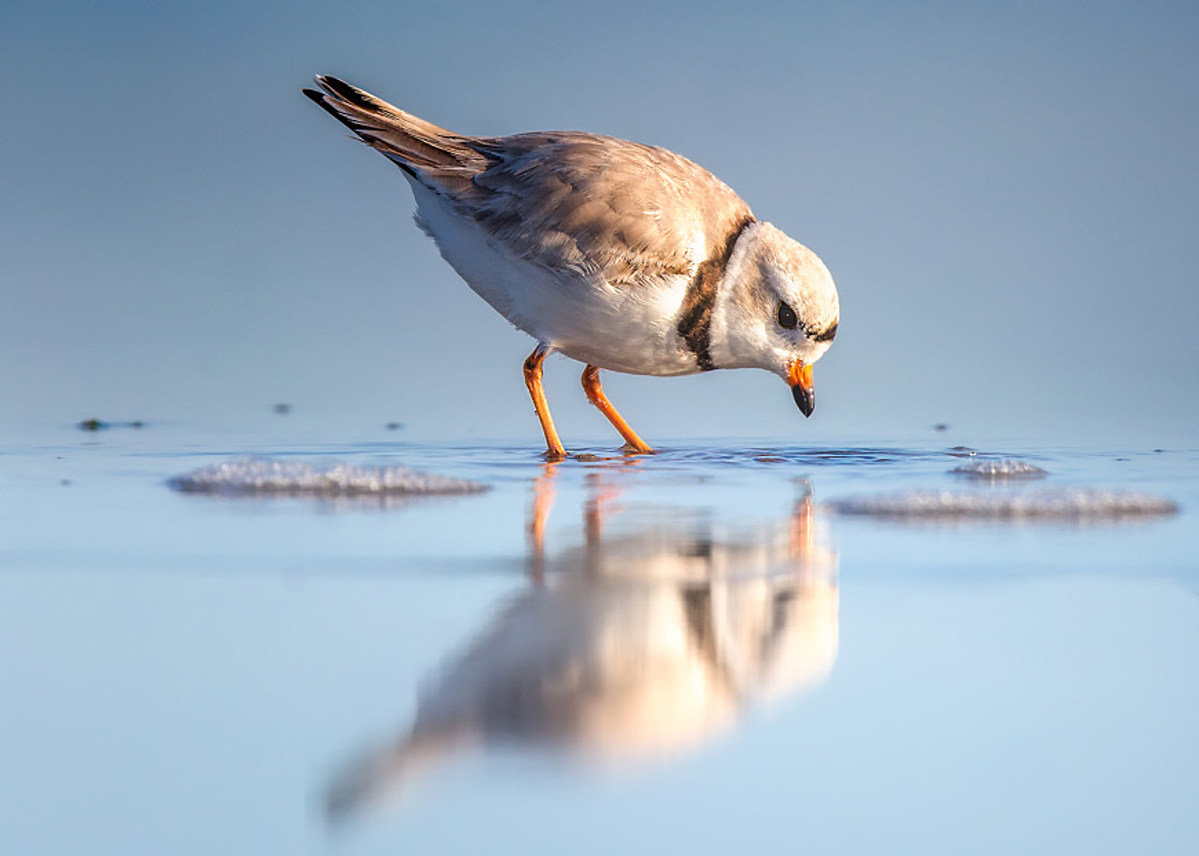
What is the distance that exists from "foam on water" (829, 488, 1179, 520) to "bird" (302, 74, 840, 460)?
191 centimetres

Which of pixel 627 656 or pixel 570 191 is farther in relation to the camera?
pixel 570 191

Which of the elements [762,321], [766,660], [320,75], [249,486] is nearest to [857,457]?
[762,321]

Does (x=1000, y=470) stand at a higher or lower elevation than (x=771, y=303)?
lower

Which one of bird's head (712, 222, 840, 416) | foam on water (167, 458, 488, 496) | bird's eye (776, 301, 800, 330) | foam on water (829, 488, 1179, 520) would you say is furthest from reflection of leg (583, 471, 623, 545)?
bird's eye (776, 301, 800, 330)

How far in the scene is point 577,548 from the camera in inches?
141

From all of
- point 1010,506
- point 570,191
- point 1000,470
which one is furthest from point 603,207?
point 1010,506

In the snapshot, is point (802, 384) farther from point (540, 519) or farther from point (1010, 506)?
point (540, 519)

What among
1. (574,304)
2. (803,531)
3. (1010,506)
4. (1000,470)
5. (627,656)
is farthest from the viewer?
(574,304)

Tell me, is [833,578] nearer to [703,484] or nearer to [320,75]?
[703,484]

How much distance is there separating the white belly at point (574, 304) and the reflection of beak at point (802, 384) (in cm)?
48

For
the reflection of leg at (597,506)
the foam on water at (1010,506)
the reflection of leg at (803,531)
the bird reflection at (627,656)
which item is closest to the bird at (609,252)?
the reflection of leg at (597,506)

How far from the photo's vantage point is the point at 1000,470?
529 centimetres

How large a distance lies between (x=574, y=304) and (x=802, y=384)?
4.05 feet

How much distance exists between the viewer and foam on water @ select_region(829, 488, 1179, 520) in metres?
4.16
